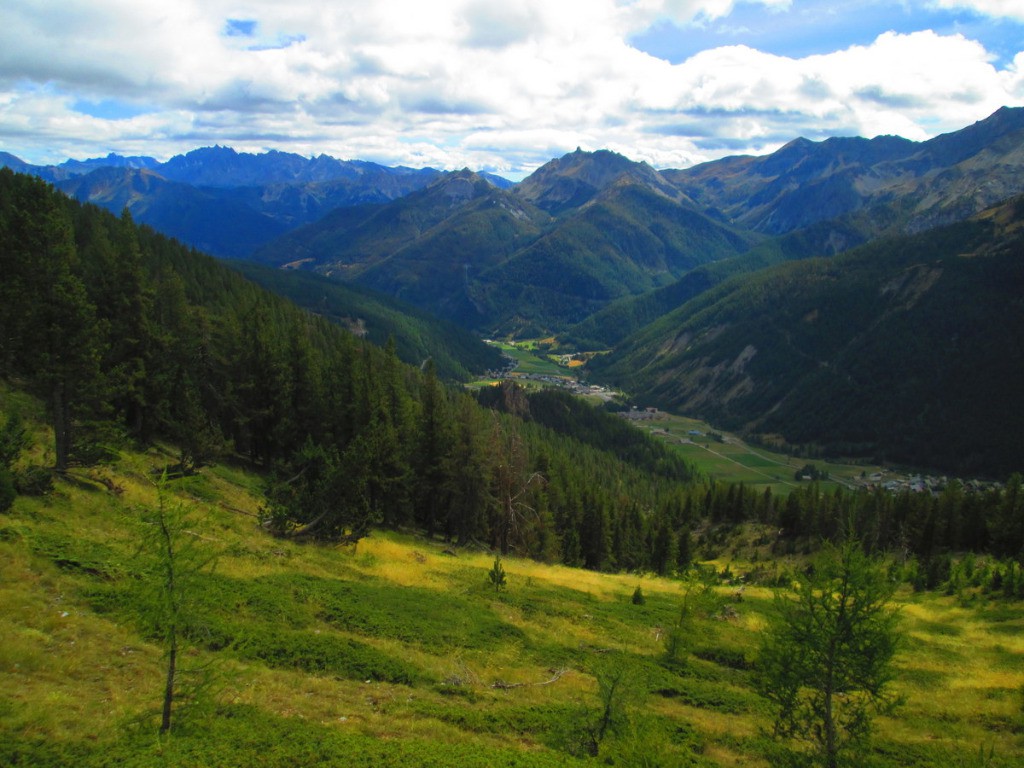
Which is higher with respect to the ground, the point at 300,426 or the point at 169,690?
the point at 169,690

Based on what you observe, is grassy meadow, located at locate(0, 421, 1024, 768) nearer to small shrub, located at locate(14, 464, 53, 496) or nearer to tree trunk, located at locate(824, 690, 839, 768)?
small shrub, located at locate(14, 464, 53, 496)

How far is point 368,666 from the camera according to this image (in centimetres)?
2281

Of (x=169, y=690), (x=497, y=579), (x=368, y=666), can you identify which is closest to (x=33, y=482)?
(x=368, y=666)

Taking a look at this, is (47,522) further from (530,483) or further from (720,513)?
(720,513)

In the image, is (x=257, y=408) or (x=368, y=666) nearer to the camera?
(x=368, y=666)

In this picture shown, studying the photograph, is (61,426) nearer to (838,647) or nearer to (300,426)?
(300,426)

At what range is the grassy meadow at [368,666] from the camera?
48.9 ft

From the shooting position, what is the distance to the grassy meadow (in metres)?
14.9

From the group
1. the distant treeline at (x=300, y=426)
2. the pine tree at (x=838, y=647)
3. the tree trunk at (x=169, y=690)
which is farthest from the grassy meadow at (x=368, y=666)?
the distant treeline at (x=300, y=426)

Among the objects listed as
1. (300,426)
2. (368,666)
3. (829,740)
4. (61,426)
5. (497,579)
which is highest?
(61,426)

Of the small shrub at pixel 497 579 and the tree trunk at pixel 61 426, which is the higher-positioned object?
the tree trunk at pixel 61 426

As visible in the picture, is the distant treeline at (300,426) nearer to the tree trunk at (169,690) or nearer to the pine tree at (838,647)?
the pine tree at (838,647)

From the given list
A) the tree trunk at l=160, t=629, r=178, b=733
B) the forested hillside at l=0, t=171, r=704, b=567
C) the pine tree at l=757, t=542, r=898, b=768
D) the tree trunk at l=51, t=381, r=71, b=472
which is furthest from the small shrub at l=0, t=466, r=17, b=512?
the pine tree at l=757, t=542, r=898, b=768

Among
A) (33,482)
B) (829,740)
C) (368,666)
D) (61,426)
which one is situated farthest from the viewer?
(61,426)
